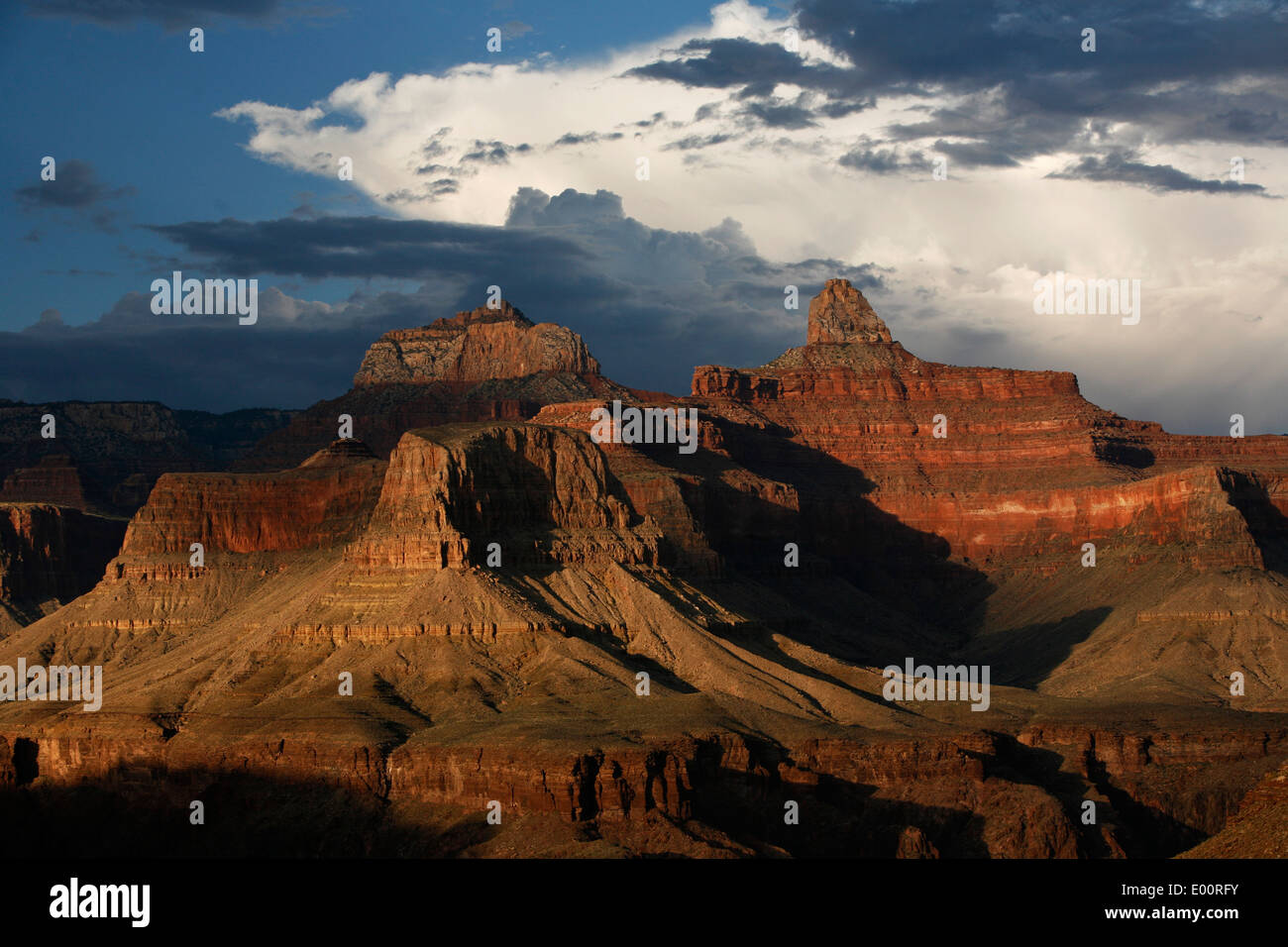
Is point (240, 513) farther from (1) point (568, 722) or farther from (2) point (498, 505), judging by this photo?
(1) point (568, 722)

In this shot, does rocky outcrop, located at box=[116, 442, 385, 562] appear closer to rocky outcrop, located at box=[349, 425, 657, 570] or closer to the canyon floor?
the canyon floor

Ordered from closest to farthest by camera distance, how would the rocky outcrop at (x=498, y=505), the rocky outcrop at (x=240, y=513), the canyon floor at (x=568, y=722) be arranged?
the canyon floor at (x=568, y=722)
the rocky outcrop at (x=498, y=505)
the rocky outcrop at (x=240, y=513)

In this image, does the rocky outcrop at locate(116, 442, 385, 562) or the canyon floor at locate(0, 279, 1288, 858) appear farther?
the rocky outcrop at locate(116, 442, 385, 562)

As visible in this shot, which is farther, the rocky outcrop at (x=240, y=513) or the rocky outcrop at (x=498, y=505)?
the rocky outcrop at (x=240, y=513)

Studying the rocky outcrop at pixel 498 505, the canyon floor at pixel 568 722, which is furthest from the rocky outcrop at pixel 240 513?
the rocky outcrop at pixel 498 505

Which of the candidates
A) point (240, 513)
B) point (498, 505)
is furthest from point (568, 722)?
point (240, 513)

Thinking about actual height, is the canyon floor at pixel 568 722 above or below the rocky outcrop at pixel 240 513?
below

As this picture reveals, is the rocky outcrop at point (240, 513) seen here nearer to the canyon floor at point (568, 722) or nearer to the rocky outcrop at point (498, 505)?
the canyon floor at point (568, 722)

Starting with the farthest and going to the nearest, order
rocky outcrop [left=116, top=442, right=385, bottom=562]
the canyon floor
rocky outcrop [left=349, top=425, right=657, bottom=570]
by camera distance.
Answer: rocky outcrop [left=116, top=442, right=385, bottom=562], rocky outcrop [left=349, top=425, right=657, bottom=570], the canyon floor

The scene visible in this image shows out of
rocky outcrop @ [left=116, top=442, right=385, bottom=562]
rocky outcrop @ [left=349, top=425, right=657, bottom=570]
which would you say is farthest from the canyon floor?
rocky outcrop @ [left=116, top=442, right=385, bottom=562]

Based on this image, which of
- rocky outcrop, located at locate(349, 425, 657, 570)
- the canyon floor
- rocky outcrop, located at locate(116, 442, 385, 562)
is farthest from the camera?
rocky outcrop, located at locate(116, 442, 385, 562)
